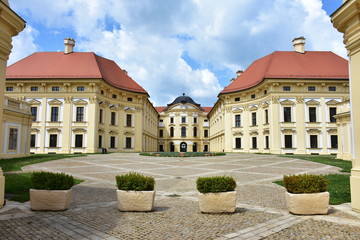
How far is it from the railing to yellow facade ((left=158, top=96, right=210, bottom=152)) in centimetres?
4578

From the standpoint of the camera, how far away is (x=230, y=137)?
42969 mm

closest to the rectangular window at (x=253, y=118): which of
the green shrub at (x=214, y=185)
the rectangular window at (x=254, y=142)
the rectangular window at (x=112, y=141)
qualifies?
the rectangular window at (x=254, y=142)

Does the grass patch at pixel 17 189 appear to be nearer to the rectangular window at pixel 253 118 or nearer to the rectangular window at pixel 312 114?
the rectangular window at pixel 253 118

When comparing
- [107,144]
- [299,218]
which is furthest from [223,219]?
[107,144]

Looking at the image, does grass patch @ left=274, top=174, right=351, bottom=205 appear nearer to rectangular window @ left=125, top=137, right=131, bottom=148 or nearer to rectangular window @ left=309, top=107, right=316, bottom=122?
rectangular window @ left=309, top=107, right=316, bottom=122

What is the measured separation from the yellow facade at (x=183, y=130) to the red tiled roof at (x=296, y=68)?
86.6ft

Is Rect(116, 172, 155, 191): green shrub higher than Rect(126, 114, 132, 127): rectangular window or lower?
lower

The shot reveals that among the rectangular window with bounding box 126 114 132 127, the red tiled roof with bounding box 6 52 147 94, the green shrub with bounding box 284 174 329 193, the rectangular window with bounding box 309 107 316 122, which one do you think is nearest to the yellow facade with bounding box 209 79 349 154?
the rectangular window with bounding box 309 107 316 122

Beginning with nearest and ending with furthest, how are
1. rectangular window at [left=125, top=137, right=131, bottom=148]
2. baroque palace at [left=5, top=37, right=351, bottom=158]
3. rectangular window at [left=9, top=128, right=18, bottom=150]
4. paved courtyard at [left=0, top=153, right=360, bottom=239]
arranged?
paved courtyard at [left=0, top=153, right=360, bottom=239] < rectangular window at [left=9, top=128, right=18, bottom=150] < baroque palace at [left=5, top=37, right=351, bottom=158] < rectangular window at [left=125, top=137, right=131, bottom=148]

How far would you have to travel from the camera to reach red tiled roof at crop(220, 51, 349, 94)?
35312mm

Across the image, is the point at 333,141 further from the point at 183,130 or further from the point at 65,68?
the point at 183,130

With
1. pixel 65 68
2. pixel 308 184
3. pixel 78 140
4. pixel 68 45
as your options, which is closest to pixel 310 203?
pixel 308 184

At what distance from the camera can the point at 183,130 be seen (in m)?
68.6

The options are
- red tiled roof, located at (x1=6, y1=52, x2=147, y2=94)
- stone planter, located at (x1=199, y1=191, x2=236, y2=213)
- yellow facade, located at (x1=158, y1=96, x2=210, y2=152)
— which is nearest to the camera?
stone planter, located at (x1=199, y1=191, x2=236, y2=213)
